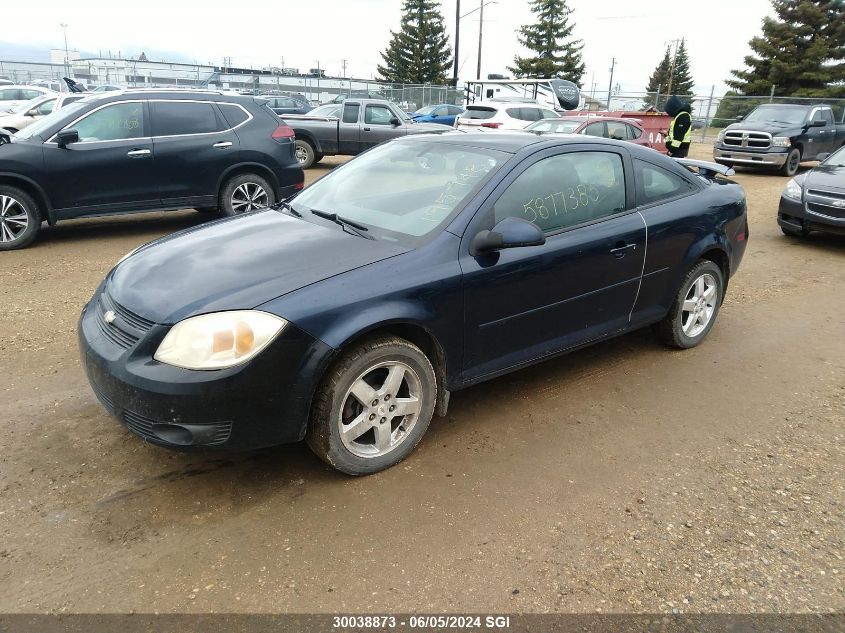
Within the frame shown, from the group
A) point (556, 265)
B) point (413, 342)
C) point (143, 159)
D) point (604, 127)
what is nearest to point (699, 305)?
point (556, 265)

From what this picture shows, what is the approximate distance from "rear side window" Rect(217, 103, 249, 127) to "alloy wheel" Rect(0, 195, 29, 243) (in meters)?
2.68

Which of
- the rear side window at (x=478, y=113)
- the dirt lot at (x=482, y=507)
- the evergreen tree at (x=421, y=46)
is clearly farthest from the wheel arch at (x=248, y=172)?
the evergreen tree at (x=421, y=46)

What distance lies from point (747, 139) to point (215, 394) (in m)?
17.1

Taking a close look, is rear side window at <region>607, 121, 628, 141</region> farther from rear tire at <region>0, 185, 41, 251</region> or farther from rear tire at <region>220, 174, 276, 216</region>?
rear tire at <region>0, 185, 41, 251</region>

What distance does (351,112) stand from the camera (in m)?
14.9

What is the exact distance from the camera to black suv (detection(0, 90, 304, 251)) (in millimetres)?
7277

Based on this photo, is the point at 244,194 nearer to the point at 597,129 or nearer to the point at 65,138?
the point at 65,138

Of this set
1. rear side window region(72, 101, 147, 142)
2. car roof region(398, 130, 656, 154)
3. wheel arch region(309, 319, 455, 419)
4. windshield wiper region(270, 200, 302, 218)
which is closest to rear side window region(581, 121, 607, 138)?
rear side window region(72, 101, 147, 142)

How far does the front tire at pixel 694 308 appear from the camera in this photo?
183 inches

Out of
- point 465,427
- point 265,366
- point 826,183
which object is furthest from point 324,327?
point 826,183

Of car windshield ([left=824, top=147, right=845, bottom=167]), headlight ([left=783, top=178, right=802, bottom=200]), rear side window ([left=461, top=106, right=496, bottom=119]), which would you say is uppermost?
rear side window ([left=461, top=106, right=496, bottom=119])

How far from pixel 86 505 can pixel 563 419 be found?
2.53 m

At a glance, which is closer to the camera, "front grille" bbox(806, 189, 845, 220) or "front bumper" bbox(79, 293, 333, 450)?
"front bumper" bbox(79, 293, 333, 450)

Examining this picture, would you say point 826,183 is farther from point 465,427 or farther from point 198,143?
point 198,143
